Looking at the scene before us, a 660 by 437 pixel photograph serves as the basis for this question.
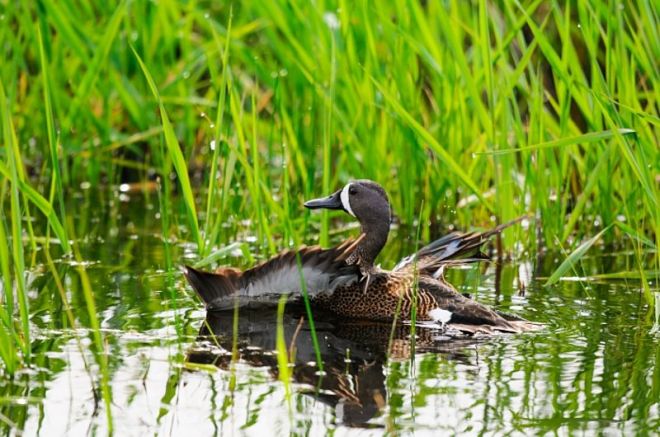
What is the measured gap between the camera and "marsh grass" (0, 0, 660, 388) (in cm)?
566

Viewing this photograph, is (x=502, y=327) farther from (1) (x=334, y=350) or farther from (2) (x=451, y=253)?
(2) (x=451, y=253)

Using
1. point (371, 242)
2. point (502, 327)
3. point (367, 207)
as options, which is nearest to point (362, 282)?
point (371, 242)

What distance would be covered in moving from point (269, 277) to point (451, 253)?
93cm

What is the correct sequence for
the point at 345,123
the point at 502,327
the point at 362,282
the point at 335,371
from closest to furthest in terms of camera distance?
the point at 335,371 → the point at 502,327 → the point at 362,282 → the point at 345,123

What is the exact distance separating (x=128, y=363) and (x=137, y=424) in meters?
0.69

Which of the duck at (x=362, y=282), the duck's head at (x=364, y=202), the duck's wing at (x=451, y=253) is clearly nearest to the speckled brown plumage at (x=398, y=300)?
the duck at (x=362, y=282)

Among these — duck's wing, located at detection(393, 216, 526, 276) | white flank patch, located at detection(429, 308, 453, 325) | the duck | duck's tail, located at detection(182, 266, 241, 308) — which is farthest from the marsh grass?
white flank patch, located at detection(429, 308, 453, 325)

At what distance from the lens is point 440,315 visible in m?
5.28

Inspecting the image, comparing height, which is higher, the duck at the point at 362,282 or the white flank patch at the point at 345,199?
the white flank patch at the point at 345,199

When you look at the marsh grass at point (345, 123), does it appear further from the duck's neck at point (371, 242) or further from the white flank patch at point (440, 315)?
the white flank patch at point (440, 315)

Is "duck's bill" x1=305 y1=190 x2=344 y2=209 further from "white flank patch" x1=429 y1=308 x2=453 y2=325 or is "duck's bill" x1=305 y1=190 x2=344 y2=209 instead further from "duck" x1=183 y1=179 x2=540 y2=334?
"white flank patch" x1=429 y1=308 x2=453 y2=325

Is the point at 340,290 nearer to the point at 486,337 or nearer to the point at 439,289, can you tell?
the point at 439,289

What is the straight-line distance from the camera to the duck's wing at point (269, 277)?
5305 mm

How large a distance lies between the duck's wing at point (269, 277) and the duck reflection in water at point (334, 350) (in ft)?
A: 0.22
